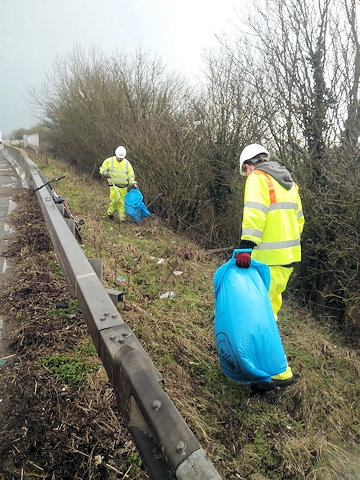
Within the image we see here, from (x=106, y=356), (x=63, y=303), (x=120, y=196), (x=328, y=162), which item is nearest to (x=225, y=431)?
(x=106, y=356)

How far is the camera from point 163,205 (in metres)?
9.51

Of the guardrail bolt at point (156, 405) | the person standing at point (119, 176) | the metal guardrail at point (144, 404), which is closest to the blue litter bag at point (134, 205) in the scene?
the person standing at point (119, 176)

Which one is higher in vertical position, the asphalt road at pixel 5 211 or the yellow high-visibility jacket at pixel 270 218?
the yellow high-visibility jacket at pixel 270 218

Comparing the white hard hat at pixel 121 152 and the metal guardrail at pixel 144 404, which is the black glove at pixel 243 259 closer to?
the metal guardrail at pixel 144 404

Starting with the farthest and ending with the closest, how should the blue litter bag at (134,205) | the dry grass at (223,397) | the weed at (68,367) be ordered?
1. the blue litter bag at (134,205)
2. the weed at (68,367)
3. the dry grass at (223,397)

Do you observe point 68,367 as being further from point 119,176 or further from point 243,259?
point 119,176

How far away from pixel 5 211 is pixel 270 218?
524 centimetres

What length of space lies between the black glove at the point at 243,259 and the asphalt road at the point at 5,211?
177 centimetres

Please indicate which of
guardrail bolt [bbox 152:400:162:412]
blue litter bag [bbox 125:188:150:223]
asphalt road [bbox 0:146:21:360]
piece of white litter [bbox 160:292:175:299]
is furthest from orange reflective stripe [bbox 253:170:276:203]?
blue litter bag [bbox 125:188:150:223]

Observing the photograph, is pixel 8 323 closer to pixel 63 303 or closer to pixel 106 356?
pixel 63 303

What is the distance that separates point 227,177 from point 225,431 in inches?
296

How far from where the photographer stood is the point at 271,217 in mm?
3227

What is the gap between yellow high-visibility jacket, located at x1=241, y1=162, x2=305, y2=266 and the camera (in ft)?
10.2

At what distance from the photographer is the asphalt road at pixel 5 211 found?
2.83 metres
